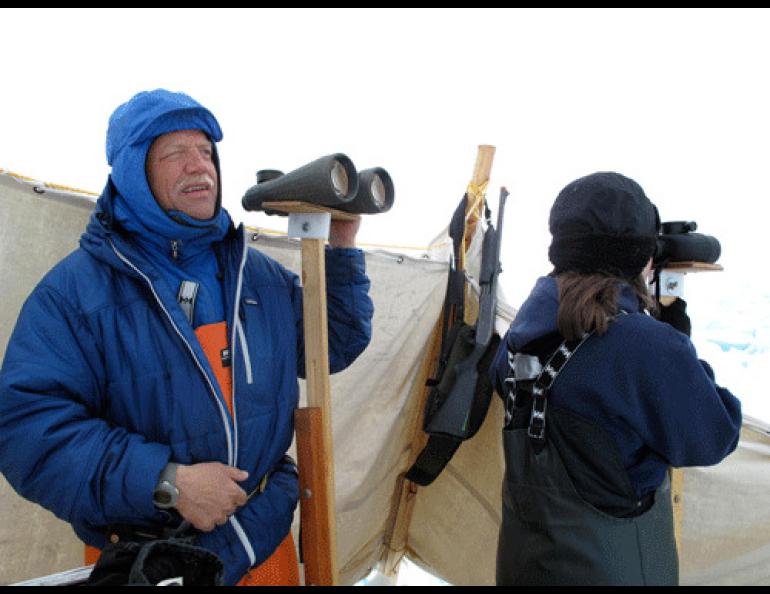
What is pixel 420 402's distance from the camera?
6.90ft

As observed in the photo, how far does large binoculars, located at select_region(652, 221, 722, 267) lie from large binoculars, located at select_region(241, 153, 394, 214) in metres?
0.69

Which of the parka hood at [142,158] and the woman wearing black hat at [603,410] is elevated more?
the parka hood at [142,158]

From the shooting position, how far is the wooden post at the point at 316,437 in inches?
44.6

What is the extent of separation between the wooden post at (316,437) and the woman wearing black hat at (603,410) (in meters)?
0.39

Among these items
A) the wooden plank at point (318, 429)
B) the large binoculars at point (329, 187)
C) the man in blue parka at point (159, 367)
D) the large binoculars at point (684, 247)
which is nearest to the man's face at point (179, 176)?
the man in blue parka at point (159, 367)

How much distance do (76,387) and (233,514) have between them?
37 centimetres

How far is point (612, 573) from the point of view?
990 mm

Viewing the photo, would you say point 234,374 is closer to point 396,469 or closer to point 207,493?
point 207,493

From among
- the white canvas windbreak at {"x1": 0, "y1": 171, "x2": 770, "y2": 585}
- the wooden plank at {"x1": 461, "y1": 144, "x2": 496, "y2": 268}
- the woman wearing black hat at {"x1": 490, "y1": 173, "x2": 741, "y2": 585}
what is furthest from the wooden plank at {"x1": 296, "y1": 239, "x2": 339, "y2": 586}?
the wooden plank at {"x1": 461, "y1": 144, "x2": 496, "y2": 268}

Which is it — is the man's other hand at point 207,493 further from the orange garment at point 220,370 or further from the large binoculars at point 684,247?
the large binoculars at point 684,247

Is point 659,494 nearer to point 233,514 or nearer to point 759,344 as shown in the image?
point 233,514

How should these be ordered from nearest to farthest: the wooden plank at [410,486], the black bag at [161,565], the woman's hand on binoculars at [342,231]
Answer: the black bag at [161,565] → the woman's hand on binoculars at [342,231] → the wooden plank at [410,486]

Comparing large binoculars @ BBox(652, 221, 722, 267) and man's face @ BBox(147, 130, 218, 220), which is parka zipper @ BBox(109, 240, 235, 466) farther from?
large binoculars @ BBox(652, 221, 722, 267)

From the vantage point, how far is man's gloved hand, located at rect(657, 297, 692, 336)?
1.33m
